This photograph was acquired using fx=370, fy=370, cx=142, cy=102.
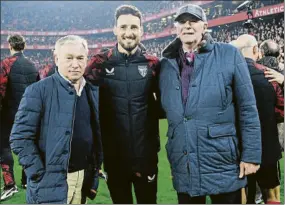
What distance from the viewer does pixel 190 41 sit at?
232 centimetres

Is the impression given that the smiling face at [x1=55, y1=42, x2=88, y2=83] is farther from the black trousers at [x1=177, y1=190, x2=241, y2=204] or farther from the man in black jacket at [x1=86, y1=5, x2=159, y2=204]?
the black trousers at [x1=177, y1=190, x2=241, y2=204]

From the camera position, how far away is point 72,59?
2.27 metres

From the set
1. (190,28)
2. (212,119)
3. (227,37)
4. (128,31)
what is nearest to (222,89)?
(212,119)

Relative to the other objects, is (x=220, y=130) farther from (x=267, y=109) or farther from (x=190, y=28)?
(x=267, y=109)

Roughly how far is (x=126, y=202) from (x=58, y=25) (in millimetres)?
36037

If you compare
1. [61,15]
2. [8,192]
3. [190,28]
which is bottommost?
[8,192]

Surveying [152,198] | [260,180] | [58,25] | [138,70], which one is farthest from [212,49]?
[58,25]

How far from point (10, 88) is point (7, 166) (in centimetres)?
95

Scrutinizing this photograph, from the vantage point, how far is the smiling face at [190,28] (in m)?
2.32

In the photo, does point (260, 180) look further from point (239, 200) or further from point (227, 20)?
point (227, 20)

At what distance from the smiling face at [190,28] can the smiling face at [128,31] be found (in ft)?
1.23

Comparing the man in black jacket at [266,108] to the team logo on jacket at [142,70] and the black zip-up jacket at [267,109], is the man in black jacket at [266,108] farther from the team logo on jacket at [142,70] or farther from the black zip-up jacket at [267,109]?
the team logo on jacket at [142,70]

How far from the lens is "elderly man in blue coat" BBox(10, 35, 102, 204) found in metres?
2.18

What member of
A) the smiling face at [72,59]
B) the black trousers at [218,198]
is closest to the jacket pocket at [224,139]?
the black trousers at [218,198]
